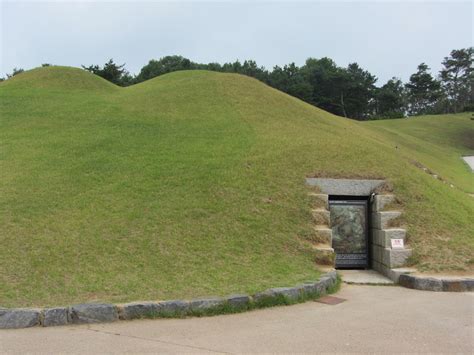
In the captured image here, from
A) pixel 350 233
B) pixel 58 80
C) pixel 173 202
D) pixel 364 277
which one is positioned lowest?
pixel 364 277

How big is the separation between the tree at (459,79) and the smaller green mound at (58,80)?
2528 inches

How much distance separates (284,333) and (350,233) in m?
4.64

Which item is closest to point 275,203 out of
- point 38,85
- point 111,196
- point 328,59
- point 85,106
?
point 111,196

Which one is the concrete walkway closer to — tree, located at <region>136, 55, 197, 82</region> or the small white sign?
the small white sign

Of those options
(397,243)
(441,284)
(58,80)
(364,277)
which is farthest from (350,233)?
(58,80)

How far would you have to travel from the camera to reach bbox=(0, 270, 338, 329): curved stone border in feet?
16.5

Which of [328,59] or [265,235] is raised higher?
[328,59]

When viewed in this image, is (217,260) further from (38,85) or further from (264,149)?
(38,85)

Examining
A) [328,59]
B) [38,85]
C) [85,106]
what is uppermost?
[328,59]

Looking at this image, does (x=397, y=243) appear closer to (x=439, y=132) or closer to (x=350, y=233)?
(x=350, y=233)

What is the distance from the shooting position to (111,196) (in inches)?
345

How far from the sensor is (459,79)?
2815 inches

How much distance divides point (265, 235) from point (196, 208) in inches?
58.9

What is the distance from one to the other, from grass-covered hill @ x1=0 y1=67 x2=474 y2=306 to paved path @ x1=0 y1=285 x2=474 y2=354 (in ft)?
2.34
